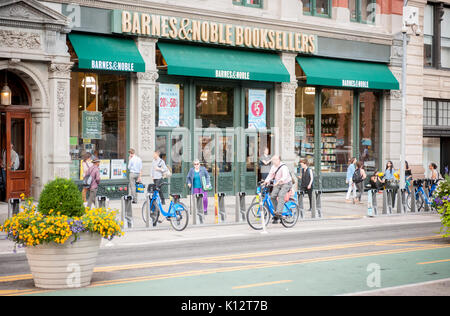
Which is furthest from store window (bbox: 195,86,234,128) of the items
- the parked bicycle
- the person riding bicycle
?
the person riding bicycle

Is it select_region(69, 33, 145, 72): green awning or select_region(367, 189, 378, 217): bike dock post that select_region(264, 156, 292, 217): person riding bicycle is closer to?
select_region(367, 189, 378, 217): bike dock post

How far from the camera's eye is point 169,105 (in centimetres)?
2553

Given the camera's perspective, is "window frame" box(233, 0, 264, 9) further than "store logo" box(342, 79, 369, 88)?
No

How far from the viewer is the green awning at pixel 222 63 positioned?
81.0 feet

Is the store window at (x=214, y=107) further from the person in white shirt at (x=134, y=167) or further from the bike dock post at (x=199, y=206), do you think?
the bike dock post at (x=199, y=206)

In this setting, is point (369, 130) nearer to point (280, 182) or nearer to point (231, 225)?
point (231, 225)

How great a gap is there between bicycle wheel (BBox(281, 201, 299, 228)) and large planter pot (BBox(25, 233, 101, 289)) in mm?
9654

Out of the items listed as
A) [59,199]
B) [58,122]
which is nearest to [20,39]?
[58,122]

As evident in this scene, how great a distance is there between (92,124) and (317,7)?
12246mm

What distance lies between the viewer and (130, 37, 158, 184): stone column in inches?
952

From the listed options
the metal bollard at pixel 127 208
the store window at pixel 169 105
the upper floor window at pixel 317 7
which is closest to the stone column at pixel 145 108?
the store window at pixel 169 105
